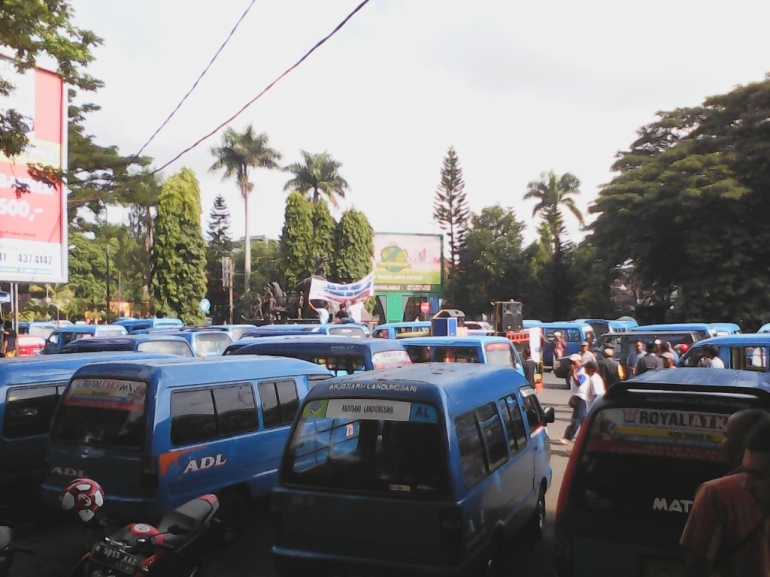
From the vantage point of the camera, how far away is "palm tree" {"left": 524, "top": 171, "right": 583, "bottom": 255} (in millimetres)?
50438

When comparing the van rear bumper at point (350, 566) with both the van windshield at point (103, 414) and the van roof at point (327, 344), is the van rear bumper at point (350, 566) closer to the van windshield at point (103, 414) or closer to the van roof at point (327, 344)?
the van windshield at point (103, 414)

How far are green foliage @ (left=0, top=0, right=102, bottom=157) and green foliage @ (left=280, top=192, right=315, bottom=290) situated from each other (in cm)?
3648

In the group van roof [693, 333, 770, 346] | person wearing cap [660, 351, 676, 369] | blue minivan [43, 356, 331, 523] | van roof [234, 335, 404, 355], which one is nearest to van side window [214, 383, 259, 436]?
blue minivan [43, 356, 331, 523]

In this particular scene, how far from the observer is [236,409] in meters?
6.67

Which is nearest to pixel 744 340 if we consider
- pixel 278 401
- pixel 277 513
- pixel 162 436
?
pixel 278 401

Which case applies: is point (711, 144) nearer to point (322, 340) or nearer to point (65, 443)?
point (322, 340)

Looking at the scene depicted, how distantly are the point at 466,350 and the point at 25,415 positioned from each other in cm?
779

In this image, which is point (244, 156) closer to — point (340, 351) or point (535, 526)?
point (340, 351)

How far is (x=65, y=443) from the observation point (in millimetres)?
6102

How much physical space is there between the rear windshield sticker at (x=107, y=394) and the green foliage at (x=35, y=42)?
5.92 m

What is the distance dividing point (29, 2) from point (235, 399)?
6617 millimetres

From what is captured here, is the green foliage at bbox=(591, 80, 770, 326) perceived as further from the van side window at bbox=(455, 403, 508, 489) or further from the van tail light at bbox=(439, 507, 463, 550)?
the van tail light at bbox=(439, 507, 463, 550)

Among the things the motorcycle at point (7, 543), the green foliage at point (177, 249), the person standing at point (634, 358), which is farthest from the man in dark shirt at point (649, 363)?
the green foliage at point (177, 249)

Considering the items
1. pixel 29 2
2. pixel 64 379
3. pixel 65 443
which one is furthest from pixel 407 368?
pixel 29 2
